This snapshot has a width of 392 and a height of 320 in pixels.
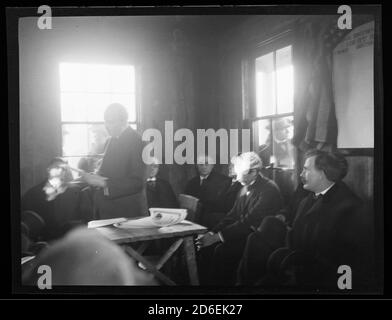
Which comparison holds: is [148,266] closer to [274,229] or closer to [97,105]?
[274,229]

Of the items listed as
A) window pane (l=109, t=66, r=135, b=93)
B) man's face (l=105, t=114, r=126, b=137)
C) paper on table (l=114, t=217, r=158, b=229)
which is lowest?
paper on table (l=114, t=217, r=158, b=229)

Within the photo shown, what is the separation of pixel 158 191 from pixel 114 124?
1.61 ft

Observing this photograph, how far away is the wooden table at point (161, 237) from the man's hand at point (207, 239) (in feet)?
0.10

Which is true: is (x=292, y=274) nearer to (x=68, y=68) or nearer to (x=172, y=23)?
(x=172, y=23)

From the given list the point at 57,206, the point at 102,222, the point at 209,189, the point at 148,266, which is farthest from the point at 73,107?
the point at 148,266

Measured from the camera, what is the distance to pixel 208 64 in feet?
8.15

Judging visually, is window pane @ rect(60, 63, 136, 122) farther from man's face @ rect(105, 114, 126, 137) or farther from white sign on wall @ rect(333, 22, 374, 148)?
white sign on wall @ rect(333, 22, 374, 148)

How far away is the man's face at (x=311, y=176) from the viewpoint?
2395 millimetres

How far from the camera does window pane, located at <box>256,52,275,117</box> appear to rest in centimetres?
248

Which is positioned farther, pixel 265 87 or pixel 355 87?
pixel 265 87

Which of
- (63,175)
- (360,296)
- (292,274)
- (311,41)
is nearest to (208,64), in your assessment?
(311,41)

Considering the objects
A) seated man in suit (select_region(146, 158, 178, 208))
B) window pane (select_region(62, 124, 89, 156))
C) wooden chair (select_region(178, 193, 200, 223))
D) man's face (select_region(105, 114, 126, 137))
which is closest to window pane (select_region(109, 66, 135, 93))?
man's face (select_region(105, 114, 126, 137))

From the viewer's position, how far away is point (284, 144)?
2436 mm

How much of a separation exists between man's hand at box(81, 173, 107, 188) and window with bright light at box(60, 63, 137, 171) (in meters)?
0.04
